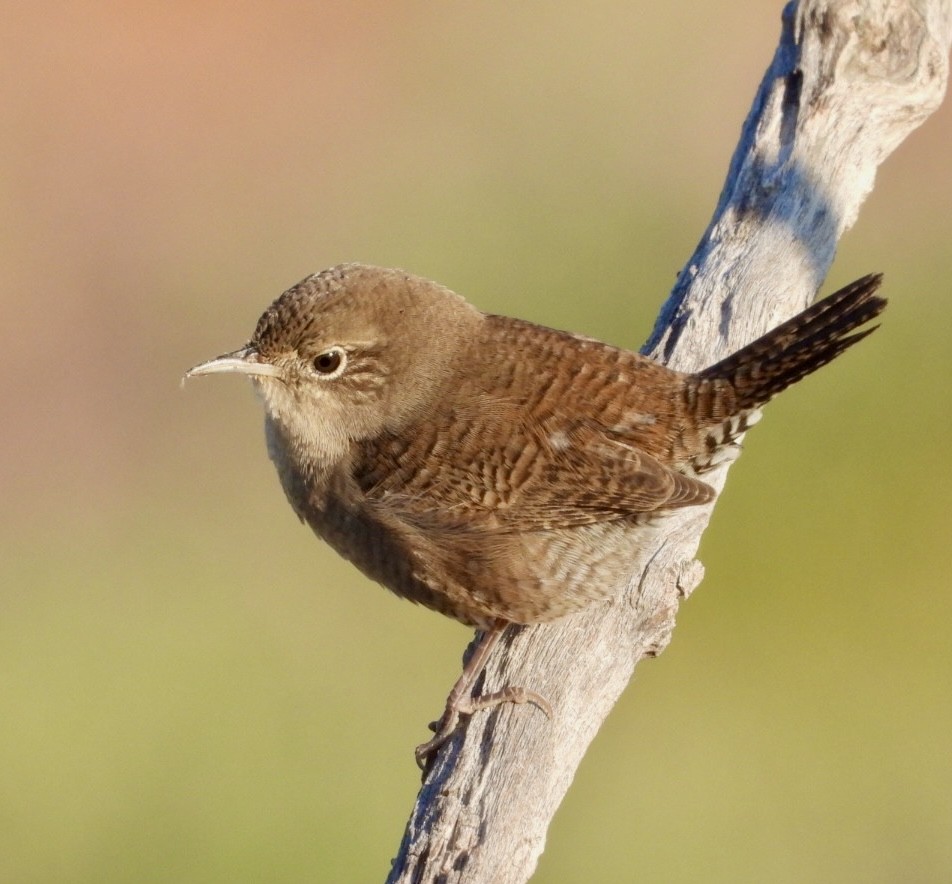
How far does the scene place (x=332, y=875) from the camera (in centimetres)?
654

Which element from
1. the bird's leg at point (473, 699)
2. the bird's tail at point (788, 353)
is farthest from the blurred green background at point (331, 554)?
the bird's tail at point (788, 353)

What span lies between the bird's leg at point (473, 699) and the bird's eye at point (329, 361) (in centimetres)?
92

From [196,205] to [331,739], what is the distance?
17.8 ft

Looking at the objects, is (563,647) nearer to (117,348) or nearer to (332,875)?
(332,875)

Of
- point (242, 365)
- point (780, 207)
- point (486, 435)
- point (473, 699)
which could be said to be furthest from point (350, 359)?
point (780, 207)

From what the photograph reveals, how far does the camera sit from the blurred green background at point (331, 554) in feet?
22.7

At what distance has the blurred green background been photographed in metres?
6.91

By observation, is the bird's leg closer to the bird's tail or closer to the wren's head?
the wren's head

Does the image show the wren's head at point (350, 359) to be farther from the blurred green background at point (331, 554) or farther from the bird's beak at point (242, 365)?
the blurred green background at point (331, 554)

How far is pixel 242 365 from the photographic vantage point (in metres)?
4.35

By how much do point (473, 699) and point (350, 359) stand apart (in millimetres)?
1114

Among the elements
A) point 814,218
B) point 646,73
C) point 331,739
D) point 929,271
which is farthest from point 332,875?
point 646,73

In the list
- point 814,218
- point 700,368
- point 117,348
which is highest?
point 117,348

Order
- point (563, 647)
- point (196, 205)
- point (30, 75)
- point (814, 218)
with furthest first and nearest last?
point (30, 75) → point (196, 205) → point (814, 218) → point (563, 647)
